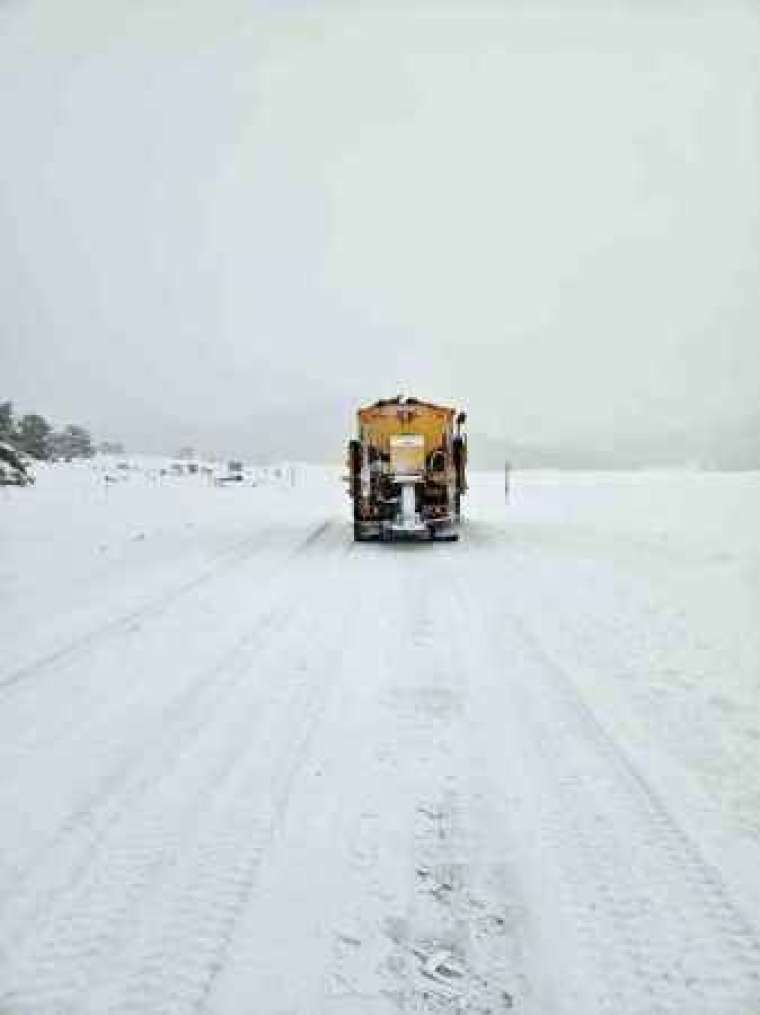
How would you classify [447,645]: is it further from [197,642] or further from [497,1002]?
[497,1002]

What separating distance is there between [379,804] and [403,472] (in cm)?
1380

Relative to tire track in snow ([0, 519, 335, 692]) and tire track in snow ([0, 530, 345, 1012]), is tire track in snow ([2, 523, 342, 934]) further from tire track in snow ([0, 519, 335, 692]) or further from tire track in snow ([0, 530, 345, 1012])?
tire track in snow ([0, 519, 335, 692])

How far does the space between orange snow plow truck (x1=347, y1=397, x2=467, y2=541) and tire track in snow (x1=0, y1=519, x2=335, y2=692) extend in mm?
2220

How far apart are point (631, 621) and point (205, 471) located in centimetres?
4958

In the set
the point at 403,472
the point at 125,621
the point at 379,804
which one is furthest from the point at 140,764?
the point at 403,472

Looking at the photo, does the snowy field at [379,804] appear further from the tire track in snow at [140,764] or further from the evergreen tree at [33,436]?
the evergreen tree at [33,436]

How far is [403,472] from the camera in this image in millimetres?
17969

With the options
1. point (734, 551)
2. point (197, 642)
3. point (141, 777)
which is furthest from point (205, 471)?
point (141, 777)

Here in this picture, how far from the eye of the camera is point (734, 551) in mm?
15602

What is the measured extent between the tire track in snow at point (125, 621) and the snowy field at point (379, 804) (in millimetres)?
61

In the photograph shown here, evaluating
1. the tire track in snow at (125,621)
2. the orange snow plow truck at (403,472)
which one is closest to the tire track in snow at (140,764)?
the tire track in snow at (125,621)

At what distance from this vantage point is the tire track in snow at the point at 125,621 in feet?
23.4

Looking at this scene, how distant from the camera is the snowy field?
9.84ft

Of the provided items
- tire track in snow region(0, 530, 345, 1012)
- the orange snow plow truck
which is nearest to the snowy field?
tire track in snow region(0, 530, 345, 1012)
